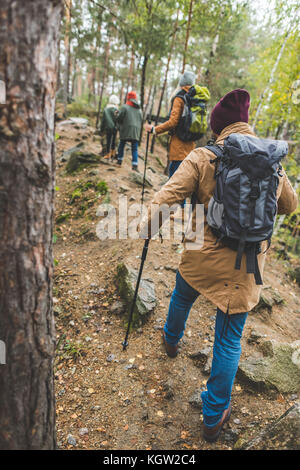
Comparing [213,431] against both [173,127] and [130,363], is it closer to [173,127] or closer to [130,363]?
[130,363]

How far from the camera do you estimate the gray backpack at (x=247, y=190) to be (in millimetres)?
1918

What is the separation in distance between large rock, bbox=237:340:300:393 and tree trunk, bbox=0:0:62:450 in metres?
2.24

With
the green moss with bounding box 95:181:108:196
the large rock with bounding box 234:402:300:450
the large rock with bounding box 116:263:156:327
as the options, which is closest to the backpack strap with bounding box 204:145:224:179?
the large rock with bounding box 234:402:300:450

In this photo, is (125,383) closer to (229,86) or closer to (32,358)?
(32,358)

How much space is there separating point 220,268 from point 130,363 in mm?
1901

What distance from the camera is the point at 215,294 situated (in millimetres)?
2246

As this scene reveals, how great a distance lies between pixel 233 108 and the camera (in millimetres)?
2225

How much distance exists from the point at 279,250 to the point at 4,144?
8.23 meters

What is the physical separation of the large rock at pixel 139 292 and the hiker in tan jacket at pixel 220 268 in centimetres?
159

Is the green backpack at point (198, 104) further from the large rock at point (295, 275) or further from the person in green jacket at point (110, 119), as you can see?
the person in green jacket at point (110, 119)

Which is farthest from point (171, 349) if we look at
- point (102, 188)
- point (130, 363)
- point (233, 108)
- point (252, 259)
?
point (102, 188)

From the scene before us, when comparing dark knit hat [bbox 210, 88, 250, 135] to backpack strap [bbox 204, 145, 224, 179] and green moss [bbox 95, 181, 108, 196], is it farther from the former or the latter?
green moss [bbox 95, 181, 108, 196]

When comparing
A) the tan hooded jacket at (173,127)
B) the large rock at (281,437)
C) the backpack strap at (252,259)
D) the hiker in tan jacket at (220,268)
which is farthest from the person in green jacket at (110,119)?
the large rock at (281,437)
